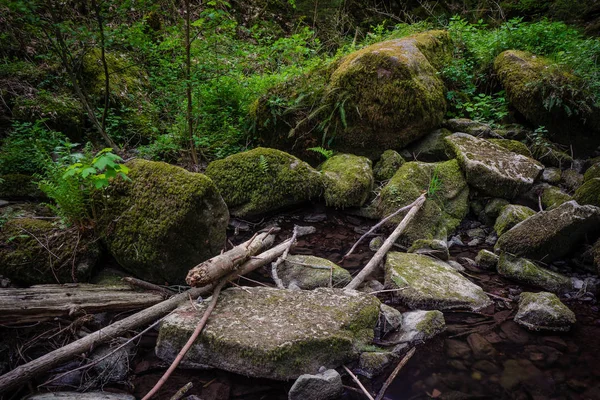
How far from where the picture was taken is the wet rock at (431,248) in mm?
4195

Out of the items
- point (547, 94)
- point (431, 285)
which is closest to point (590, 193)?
point (547, 94)

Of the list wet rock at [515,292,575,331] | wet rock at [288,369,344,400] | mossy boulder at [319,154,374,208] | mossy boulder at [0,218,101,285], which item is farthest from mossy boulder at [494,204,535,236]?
mossy boulder at [0,218,101,285]

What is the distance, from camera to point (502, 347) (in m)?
2.89

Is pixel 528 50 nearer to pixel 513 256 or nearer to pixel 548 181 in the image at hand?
pixel 548 181

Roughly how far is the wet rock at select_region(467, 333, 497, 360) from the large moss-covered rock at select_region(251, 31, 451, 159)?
12.4ft

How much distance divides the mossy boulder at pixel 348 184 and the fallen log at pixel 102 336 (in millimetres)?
1903

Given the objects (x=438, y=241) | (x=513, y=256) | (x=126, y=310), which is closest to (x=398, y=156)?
(x=438, y=241)

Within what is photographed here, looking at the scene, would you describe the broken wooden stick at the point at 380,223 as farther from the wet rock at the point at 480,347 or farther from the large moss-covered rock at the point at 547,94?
the large moss-covered rock at the point at 547,94

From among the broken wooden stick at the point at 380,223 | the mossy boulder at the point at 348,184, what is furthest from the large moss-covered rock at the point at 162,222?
the mossy boulder at the point at 348,184

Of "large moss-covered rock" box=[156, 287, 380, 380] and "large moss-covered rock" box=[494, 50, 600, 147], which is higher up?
"large moss-covered rock" box=[494, 50, 600, 147]

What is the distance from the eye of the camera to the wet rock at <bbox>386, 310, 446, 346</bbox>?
2.87m

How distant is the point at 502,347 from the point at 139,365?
3134 mm

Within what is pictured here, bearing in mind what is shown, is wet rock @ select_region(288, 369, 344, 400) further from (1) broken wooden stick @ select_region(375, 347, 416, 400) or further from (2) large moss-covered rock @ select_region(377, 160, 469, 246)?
(2) large moss-covered rock @ select_region(377, 160, 469, 246)

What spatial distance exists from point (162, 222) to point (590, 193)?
535 centimetres
